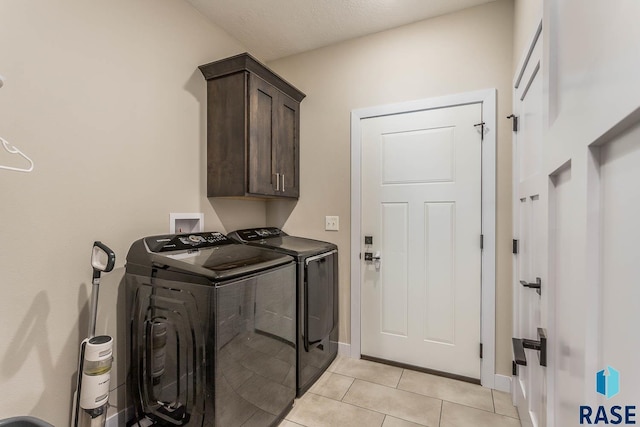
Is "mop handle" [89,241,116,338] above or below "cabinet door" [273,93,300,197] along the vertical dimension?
below

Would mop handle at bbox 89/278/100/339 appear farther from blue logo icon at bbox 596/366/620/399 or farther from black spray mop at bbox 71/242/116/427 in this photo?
blue logo icon at bbox 596/366/620/399

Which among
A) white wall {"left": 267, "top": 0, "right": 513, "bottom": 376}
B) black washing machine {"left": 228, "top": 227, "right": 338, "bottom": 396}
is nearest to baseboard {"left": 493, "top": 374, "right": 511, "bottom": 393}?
white wall {"left": 267, "top": 0, "right": 513, "bottom": 376}

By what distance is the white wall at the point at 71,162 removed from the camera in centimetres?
128

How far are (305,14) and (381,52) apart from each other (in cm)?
69

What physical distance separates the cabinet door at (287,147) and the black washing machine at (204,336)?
91 centimetres

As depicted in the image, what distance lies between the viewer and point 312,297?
215 cm

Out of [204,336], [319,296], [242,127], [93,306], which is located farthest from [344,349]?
[242,127]

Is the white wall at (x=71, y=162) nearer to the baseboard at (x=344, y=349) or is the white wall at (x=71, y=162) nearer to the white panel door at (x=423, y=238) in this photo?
the white panel door at (x=423, y=238)

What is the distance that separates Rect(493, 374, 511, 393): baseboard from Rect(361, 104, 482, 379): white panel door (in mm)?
117

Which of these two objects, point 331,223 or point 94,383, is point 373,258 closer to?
point 331,223

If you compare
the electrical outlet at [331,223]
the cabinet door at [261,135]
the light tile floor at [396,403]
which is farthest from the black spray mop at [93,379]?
the electrical outlet at [331,223]

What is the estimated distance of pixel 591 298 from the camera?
2.09ft

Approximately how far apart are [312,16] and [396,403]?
2.89 metres

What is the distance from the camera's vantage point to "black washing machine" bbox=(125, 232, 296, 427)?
1.34 m
